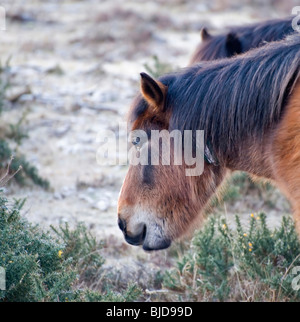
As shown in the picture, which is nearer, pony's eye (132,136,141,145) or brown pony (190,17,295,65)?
pony's eye (132,136,141,145)

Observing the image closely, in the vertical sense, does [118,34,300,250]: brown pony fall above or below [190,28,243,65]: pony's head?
below

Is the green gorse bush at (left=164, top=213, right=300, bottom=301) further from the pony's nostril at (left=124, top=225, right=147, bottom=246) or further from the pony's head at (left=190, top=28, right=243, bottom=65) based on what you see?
the pony's head at (left=190, top=28, right=243, bottom=65)

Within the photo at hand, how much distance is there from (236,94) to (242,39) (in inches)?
78.8

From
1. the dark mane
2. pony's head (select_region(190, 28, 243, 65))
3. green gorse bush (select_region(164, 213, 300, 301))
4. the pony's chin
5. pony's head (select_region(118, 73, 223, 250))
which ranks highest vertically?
pony's head (select_region(190, 28, 243, 65))

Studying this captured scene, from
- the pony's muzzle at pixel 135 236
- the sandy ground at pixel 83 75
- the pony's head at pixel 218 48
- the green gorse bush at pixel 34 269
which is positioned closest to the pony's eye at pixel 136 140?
the pony's muzzle at pixel 135 236

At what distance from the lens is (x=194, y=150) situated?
294cm

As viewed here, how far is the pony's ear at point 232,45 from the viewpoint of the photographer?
15.0 feet

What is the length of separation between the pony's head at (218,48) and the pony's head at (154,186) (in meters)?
1.65

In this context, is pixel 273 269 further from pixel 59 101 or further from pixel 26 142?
pixel 59 101

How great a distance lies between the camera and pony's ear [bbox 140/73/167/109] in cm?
282

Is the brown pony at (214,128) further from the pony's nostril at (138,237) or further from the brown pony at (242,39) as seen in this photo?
the brown pony at (242,39)

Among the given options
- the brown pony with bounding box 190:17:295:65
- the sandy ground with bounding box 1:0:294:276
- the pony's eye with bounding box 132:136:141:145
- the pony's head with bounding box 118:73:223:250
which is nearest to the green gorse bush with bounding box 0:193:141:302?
the pony's head with bounding box 118:73:223:250

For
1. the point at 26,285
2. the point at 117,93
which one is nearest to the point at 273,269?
the point at 26,285

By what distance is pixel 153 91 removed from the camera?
288cm
